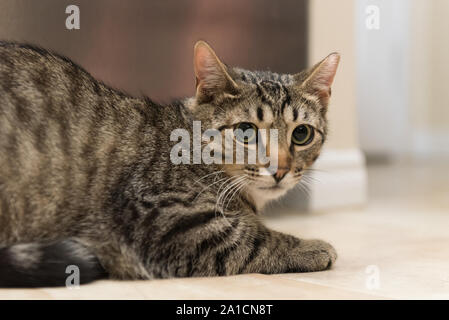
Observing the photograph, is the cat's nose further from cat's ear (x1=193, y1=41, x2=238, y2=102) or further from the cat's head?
cat's ear (x1=193, y1=41, x2=238, y2=102)

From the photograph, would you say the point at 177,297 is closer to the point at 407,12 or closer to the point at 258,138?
the point at 258,138

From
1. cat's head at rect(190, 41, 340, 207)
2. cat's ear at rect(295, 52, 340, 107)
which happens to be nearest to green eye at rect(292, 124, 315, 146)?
cat's head at rect(190, 41, 340, 207)

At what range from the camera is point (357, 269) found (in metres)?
1.34

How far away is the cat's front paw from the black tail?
19.5 inches

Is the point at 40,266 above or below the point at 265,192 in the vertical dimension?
below

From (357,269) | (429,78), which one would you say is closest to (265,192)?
(357,269)

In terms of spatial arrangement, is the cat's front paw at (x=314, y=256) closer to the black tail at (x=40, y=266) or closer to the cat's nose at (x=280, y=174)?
the cat's nose at (x=280, y=174)

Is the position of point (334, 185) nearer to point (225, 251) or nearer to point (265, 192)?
point (265, 192)

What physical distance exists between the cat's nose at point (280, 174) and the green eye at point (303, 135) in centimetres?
9

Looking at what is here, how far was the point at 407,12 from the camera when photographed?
4508 mm

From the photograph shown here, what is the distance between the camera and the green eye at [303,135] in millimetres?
1349

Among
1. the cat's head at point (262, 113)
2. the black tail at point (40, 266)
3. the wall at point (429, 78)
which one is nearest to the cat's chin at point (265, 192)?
the cat's head at point (262, 113)

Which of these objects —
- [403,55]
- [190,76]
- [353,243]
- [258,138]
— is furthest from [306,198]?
[403,55]

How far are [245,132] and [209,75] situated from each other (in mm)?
164
